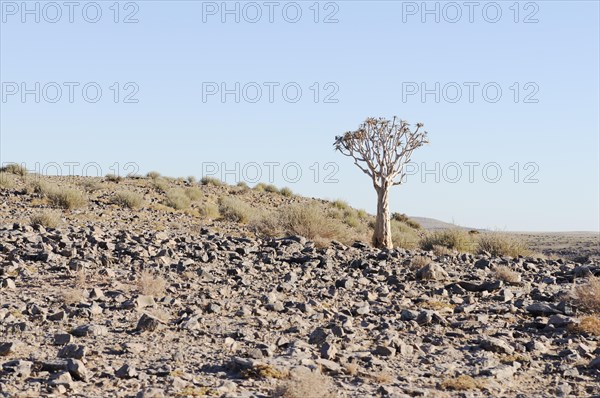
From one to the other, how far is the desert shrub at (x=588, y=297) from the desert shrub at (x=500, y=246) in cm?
1049

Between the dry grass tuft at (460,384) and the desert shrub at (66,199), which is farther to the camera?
the desert shrub at (66,199)

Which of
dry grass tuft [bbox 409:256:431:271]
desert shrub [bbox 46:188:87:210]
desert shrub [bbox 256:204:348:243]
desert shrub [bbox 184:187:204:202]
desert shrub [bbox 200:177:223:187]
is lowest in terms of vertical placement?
dry grass tuft [bbox 409:256:431:271]

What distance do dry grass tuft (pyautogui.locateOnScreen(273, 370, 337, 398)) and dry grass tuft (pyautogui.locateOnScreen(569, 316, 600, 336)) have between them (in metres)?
4.40

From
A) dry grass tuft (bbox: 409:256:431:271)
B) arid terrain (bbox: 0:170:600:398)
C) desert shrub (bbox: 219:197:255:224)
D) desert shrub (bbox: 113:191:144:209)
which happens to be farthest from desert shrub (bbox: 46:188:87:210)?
dry grass tuft (bbox: 409:256:431:271)

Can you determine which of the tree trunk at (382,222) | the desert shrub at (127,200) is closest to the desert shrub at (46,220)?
the desert shrub at (127,200)

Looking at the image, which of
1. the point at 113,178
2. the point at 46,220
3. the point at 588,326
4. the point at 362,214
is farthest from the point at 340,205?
the point at 588,326

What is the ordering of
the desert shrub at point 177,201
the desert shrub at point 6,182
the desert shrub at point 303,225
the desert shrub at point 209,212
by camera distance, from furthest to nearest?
the desert shrub at point 177,201
the desert shrub at point 6,182
the desert shrub at point 209,212
the desert shrub at point 303,225

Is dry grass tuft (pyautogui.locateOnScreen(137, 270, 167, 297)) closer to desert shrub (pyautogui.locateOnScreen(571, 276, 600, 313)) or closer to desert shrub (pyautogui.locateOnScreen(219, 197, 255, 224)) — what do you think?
desert shrub (pyautogui.locateOnScreen(571, 276, 600, 313))

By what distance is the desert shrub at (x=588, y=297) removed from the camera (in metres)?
10.9

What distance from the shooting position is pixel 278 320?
30.4 ft

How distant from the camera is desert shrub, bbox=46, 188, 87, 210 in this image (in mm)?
26531

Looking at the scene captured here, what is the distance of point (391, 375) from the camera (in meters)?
7.37

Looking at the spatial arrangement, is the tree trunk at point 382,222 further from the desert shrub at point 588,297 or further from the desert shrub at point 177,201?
the desert shrub at point 177,201

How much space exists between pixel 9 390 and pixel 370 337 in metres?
4.11
